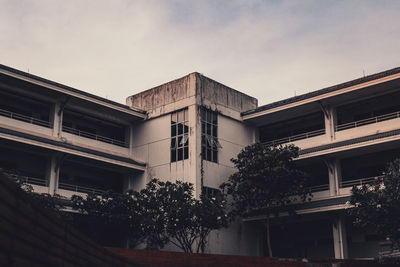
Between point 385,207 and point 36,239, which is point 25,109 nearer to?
point 385,207

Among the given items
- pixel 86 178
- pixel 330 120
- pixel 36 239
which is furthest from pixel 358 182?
pixel 36 239

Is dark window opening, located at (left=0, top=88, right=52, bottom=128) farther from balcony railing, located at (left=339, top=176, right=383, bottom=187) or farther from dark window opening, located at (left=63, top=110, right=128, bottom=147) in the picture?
balcony railing, located at (left=339, top=176, right=383, bottom=187)

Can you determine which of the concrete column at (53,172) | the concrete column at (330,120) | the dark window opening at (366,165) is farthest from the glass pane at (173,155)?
the dark window opening at (366,165)

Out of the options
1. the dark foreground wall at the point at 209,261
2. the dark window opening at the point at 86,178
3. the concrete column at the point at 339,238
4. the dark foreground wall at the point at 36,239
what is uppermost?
the dark window opening at the point at 86,178

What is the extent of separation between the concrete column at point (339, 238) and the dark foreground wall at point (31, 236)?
78.4 feet

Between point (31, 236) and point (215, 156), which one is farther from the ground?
point (215, 156)

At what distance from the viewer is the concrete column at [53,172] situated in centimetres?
3084

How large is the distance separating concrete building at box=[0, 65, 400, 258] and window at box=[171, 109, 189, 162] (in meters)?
0.07

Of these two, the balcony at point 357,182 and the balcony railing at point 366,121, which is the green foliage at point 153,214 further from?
the balcony railing at point 366,121

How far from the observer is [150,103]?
36.9 metres

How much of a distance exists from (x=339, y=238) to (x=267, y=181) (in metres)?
5.47

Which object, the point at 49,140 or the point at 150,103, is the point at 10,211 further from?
the point at 150,103

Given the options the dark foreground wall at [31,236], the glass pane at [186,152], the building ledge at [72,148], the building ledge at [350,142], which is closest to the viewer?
the dark foreground wall at [31,236]

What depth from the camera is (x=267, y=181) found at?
30531 mm
